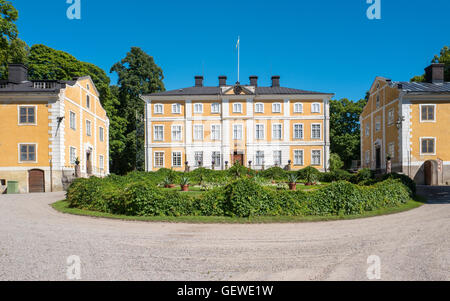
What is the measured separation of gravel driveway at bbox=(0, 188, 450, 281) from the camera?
16.7 ft

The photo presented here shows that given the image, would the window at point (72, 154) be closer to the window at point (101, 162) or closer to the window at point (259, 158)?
the window at point (101, 162)

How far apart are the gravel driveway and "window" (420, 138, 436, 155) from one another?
65.9ft

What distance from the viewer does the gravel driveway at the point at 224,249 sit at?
5.09 meters

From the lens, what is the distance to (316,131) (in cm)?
3766

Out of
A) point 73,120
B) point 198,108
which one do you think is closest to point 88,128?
point 73,120

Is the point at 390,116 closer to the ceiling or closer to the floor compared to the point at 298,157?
closer to the ceiling

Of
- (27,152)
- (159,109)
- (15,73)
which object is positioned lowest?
(27,152)

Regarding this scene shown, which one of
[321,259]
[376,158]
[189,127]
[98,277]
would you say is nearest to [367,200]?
[321,259]

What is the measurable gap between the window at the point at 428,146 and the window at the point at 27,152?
32.7 meters

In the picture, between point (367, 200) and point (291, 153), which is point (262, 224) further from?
point (291, 153)

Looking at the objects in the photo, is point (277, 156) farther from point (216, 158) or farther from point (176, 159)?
point (176, 159)

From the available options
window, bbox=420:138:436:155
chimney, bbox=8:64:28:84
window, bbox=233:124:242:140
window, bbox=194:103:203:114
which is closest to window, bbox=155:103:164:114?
window, bbox=194:103:203:114

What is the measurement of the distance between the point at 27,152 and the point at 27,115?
9.58 ft

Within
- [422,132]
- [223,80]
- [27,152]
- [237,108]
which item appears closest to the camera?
[27,152]
